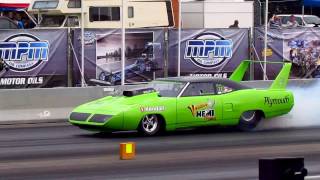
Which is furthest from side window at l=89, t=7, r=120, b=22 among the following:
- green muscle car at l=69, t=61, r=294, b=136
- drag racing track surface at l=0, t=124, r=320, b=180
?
green muscle car at l=69, t=61, r=294, b=136

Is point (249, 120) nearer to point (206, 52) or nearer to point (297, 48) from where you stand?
point (206, 52)

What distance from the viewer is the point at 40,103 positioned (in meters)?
18.3

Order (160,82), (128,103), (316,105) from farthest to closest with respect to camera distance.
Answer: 1. (316,105)
2. (160,82)
3. (128,103)

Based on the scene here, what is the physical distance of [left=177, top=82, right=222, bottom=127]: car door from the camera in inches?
570

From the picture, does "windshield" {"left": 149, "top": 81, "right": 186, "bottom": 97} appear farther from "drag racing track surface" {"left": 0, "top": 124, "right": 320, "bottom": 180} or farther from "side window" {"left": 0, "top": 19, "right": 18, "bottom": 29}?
"side window" {"left": 0, "top": 19, "right": 18, "bottom": 29}

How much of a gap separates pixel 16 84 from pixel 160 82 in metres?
6.94

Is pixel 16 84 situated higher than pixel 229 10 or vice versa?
pixel 229 10

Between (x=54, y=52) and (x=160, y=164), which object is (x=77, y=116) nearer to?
(x=160, y=164)

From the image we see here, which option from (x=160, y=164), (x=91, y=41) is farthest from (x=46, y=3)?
(x=160, y=164)

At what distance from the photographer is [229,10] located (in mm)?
29500

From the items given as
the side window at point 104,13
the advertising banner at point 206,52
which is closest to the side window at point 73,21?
the side window at point 104,13

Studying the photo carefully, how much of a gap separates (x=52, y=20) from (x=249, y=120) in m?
14.6

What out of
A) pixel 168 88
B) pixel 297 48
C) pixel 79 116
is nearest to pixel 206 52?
pixel 297 48

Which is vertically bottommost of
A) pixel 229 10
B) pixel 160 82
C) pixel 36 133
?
pixel 36 133
